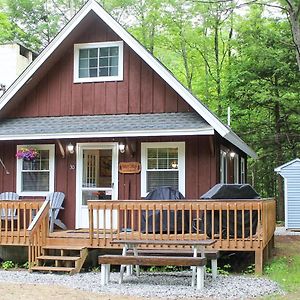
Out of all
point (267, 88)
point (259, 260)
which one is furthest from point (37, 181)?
point (267, 88)

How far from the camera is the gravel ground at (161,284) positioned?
764 centimetres

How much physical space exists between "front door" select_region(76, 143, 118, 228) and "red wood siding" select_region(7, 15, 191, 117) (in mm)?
919

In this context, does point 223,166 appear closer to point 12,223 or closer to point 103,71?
point 103,71

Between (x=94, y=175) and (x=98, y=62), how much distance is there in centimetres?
275

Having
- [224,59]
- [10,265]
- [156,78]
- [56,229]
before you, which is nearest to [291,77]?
[224,59]

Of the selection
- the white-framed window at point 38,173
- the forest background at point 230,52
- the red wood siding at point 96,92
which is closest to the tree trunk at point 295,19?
the forest background at point 230,52

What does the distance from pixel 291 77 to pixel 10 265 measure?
50.9 ft

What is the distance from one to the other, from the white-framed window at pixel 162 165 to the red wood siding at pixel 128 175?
0.38 feet

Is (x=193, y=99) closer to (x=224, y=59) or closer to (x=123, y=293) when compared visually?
(x=123, y=293)

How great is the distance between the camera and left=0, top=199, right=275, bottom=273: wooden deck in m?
9.45

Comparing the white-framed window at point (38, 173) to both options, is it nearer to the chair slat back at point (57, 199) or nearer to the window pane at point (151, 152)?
the chair slat back at point (57, 199)

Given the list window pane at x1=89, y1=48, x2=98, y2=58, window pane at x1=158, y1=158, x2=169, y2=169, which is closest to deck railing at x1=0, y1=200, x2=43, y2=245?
window pane at x1=158, y1=158, x2=169, y2=169

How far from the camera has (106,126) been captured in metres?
11.8

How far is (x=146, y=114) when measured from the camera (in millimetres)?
12227
